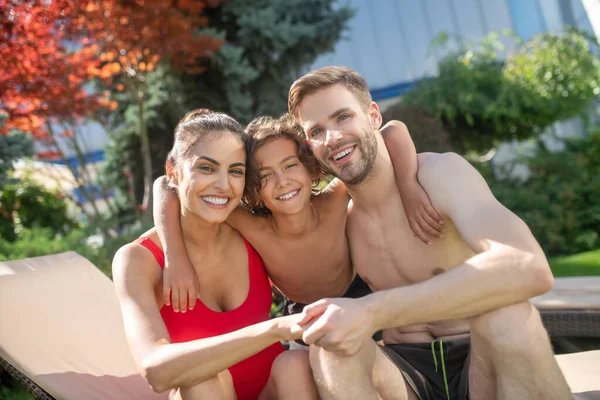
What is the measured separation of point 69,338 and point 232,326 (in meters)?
1.00

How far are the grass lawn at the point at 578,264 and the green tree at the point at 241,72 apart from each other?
531 cm

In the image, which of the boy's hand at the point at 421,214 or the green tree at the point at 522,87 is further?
the green tree at the point at 522,87

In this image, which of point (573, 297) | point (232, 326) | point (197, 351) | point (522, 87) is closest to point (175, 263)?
point (232, 326)

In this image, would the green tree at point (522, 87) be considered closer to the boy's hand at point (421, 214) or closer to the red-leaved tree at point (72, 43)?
the red-leaved tree at point (72, 43)

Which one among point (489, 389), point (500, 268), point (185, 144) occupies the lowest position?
point (489, 389)

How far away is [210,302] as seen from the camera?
2648 mm

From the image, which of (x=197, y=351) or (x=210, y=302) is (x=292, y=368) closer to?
(x=197, y=351)

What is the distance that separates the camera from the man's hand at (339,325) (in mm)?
1880

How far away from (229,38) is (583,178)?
6.09 m

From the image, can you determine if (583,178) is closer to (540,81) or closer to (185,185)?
(540,81)

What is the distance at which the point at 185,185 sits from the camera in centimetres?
252

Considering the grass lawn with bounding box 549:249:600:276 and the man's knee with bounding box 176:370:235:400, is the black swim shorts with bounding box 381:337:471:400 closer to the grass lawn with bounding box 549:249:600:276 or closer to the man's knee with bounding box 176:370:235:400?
the man's knee with bounding box 176:370:235:400

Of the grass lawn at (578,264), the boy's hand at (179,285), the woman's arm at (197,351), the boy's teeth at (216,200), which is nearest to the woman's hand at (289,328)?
the woman's arm at (197,351)

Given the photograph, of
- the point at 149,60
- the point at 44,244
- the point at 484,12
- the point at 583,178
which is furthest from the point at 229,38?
the point at 484,12
